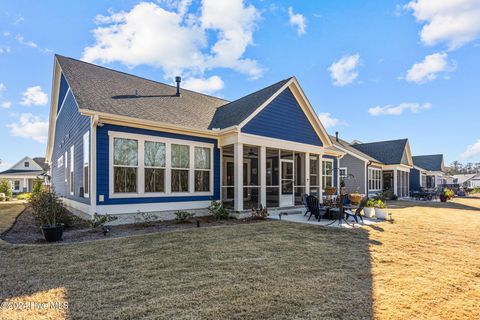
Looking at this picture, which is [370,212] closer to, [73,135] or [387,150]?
[73,135]

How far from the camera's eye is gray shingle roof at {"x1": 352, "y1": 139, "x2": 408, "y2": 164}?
82.4 feet

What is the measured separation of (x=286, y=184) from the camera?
13.1 meters

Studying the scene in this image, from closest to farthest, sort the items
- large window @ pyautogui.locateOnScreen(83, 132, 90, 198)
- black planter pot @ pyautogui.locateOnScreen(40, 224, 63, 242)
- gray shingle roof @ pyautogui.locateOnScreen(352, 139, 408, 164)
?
black planter pot @ pyautogui.locateOnScreen(40, 224, 63, 242), large window @ pyautogui.locateOnScreen(83, 132, 90, 198), gray shingle roof @ pyautogui.locateOnScreen(352, 139, 408, 164)

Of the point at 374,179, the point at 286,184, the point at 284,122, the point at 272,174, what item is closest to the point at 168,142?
the point at 284,122

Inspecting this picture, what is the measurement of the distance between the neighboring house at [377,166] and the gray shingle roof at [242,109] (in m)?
10.6

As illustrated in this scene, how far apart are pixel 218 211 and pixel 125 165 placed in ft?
12.2

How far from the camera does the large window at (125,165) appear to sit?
875 cm

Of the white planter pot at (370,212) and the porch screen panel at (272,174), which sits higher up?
the porch screen panel at (272,174)

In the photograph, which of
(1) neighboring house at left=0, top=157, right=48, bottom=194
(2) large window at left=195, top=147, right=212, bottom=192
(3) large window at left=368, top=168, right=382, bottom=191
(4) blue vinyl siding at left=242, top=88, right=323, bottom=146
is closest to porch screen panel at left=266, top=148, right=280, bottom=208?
(4) blue vinyl siding at left=242, top=88, right=323, bottom=146

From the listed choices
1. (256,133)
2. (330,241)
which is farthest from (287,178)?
(330,241)

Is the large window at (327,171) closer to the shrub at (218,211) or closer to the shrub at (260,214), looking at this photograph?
the shrub at (260,214)

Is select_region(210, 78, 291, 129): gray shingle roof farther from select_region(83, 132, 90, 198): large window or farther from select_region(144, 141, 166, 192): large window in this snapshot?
select_region(83, 132, 90, 198): large window

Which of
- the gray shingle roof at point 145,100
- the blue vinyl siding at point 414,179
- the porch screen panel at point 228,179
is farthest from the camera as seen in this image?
the blue vinyl siding at point 414,179

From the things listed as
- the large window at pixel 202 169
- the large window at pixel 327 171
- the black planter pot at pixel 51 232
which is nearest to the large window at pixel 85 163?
the black planter pot at pixel 51 232
